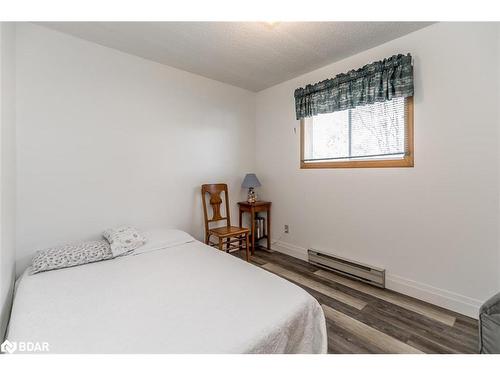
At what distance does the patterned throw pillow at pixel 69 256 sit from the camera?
5.39ft

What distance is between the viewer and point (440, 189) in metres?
1.91

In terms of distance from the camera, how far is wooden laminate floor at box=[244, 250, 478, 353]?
4.81ft

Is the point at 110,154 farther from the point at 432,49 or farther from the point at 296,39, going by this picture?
the point at 432,49

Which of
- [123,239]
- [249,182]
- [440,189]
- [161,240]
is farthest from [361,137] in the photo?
[123,239]

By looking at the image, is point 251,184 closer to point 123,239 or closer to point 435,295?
point 123,239

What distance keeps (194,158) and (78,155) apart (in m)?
1.21

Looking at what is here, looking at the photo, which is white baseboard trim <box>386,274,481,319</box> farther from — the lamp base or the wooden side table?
the lamp base

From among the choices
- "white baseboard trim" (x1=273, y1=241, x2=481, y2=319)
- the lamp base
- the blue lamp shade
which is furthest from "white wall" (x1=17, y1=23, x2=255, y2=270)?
"white baseboard trim" (x1=273, y1=241, x2=481, y2=319)

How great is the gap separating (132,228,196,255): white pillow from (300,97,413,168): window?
1.78 m

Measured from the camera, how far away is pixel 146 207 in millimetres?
2504

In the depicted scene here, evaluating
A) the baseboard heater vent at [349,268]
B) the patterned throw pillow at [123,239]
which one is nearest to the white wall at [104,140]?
the patterned throw pillow at [123,239]
